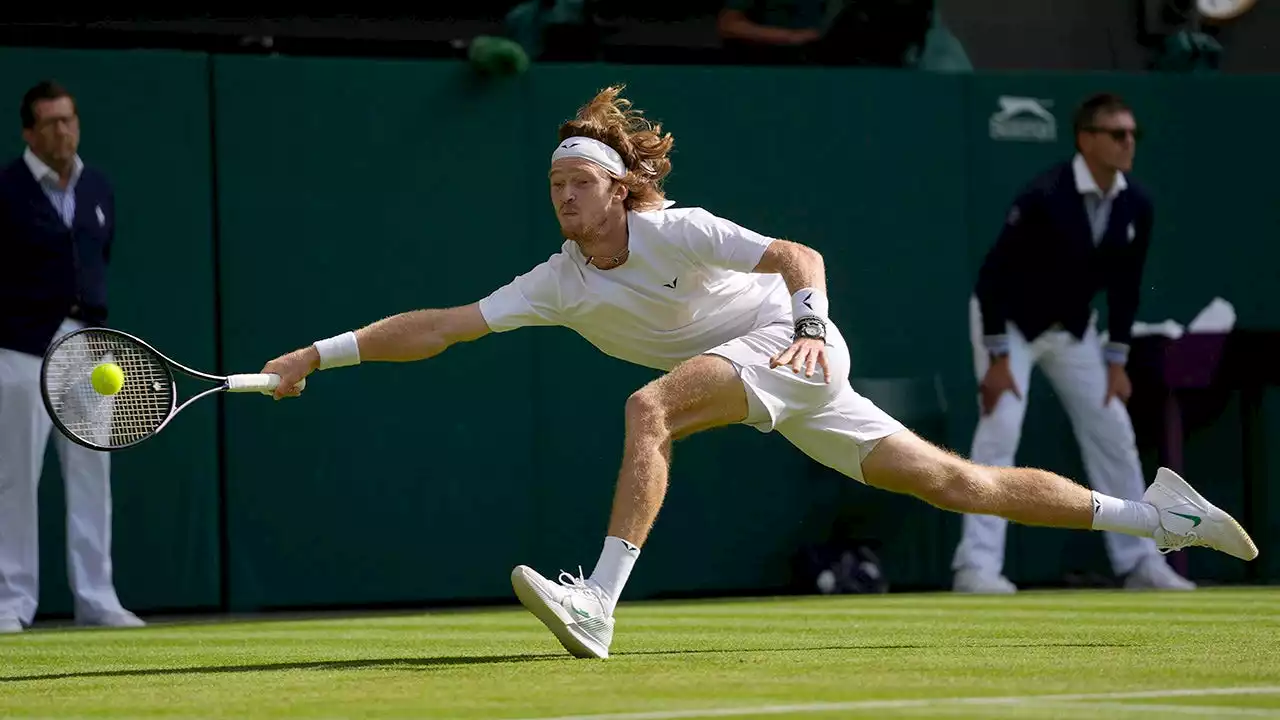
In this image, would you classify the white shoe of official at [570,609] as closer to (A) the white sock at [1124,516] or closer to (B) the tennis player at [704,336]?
(B) the tennis player at [704,336]

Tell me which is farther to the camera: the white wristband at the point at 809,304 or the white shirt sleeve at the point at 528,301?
the white shirt sleeve at the point at 528,301

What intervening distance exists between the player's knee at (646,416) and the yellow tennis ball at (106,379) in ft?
4.96

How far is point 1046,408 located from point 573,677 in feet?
21.9

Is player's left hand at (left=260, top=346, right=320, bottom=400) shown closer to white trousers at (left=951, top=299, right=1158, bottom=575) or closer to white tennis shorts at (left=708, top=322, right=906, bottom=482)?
white tennis shorts at (left=708, top=322, right=906, bottom=482)

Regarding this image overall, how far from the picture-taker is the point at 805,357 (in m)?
6.33

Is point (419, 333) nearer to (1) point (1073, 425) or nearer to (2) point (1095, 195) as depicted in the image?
(2) point (1095, 195)

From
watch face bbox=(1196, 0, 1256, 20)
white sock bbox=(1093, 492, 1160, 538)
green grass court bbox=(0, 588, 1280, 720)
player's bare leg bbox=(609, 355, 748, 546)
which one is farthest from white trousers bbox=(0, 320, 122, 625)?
watch face bbox=(1196, 0, 1256, 20)

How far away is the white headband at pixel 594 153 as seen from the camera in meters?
6.91

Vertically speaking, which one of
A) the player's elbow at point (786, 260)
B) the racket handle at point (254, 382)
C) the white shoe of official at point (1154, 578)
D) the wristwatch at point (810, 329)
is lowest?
the white shoe of official at point (1154, 578)

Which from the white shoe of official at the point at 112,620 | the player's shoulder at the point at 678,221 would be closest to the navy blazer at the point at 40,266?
the white shoe of official at the point at 112,620

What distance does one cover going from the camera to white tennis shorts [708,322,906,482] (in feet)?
21.6

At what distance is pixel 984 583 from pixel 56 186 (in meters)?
4.76

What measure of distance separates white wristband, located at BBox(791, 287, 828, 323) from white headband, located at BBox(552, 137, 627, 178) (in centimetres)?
80

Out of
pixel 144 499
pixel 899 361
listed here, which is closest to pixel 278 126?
pixel 144 499
